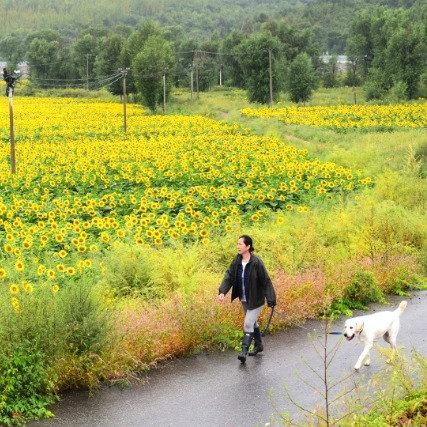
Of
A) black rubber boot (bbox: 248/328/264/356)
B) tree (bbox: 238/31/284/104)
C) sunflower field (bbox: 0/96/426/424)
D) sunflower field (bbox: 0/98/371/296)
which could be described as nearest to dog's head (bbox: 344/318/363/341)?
sunflower field (bbox: 0/96/426/424)

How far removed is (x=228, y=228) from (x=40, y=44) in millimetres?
93318

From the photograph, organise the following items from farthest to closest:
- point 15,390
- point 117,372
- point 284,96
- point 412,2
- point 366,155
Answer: point 412,2 < point 284,96 < point 366,155 < point 117,372 < point 15,390

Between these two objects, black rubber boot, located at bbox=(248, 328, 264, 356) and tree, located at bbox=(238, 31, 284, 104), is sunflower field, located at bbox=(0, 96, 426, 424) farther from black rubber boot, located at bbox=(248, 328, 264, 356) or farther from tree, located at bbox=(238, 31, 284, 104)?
tree, located at bbox=(238, 31, 284, 104)

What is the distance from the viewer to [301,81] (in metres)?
64.1

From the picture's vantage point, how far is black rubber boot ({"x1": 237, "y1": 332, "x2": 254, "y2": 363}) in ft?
28.0

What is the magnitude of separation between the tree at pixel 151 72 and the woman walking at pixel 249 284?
46.8 meters

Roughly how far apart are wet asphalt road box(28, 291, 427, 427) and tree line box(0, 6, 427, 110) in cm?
4602

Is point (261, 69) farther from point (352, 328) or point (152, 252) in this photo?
point (352, 328)

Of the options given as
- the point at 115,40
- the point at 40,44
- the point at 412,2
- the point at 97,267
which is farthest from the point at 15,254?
the point at 412,2

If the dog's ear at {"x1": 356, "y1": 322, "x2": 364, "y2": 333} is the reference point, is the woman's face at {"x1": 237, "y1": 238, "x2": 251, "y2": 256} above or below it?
above

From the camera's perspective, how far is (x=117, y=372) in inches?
315

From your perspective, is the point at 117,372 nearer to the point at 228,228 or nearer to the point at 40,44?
the point at 228,228

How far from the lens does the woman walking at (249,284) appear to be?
858 centimetres

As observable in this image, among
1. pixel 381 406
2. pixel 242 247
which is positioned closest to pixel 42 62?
pixel 242 247
